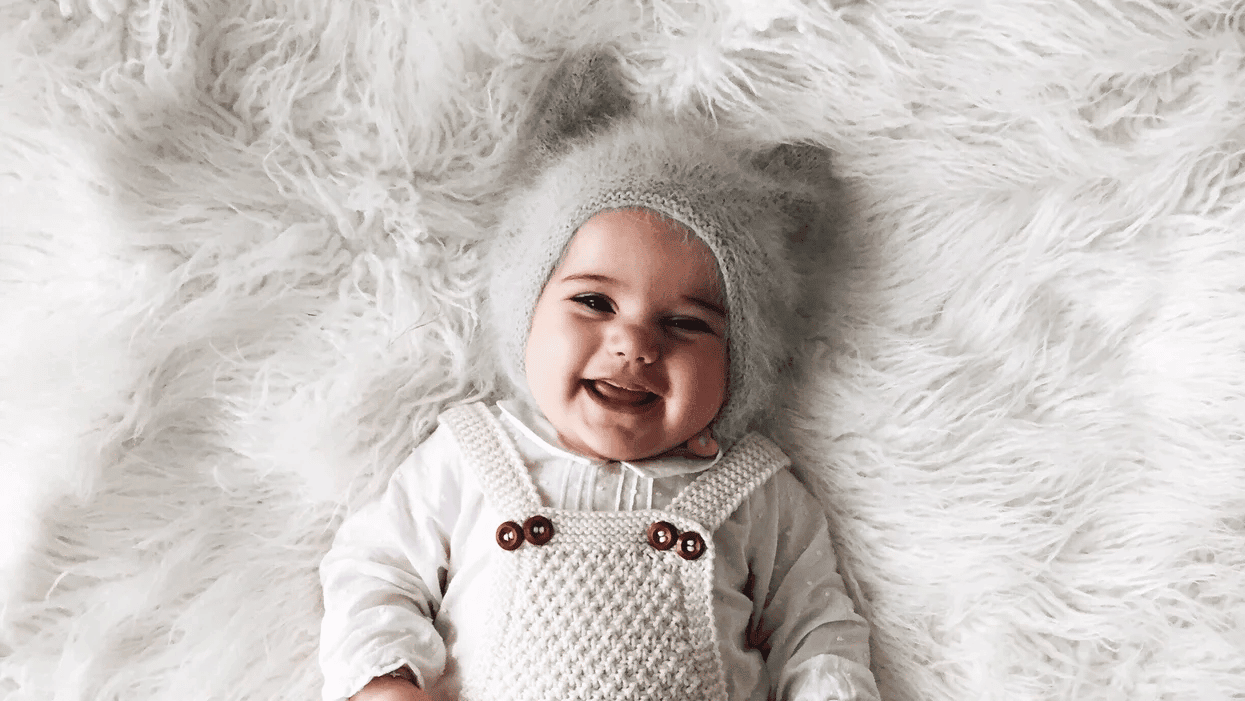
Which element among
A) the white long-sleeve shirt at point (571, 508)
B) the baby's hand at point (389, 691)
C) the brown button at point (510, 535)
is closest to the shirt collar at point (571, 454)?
the white long-sleeve shirt at point (571, 508)

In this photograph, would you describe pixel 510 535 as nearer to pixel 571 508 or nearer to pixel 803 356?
pixel 571 508

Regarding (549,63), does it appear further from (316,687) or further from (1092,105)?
(316,687)

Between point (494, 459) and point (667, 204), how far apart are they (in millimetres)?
355

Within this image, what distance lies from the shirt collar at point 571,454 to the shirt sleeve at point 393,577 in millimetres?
83

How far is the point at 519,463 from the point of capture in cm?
106

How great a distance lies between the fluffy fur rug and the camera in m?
0.99

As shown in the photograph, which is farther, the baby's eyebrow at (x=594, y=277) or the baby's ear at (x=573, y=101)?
the baby's ear at (x=573, y=101)

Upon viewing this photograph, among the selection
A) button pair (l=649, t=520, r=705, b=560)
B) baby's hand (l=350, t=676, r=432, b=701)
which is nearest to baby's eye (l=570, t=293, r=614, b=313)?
button pair (l=649, t=520, r=705, b=560)

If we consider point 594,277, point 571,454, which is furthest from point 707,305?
point 571,454

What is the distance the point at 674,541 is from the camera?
1.00m

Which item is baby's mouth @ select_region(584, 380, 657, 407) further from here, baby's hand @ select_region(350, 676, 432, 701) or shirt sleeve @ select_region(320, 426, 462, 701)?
baby's hand @ select_region(350, 676, 432, 701)

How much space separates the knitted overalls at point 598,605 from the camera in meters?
0.96

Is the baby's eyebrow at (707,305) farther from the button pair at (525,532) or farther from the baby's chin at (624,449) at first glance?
the button pair at (525,532)

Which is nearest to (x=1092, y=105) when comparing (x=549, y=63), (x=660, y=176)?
(x=660, y=176)
